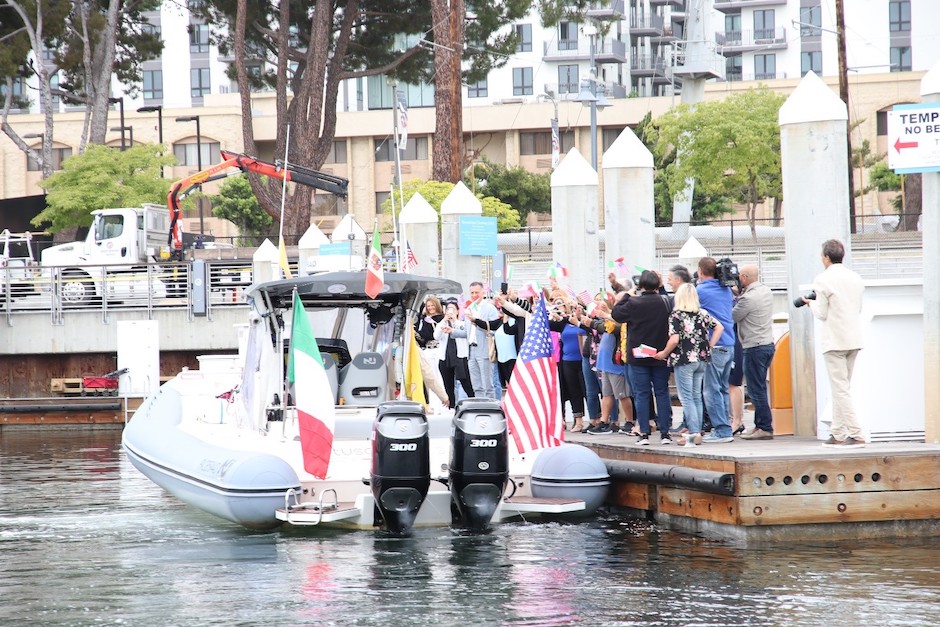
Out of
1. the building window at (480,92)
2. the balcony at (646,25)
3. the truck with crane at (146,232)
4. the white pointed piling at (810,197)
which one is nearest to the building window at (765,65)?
the balcony at (646,25)

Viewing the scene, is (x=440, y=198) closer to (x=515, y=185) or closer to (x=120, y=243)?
(x=120, y=243)

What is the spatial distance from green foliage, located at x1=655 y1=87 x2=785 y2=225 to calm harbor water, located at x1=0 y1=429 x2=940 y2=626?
36.7m

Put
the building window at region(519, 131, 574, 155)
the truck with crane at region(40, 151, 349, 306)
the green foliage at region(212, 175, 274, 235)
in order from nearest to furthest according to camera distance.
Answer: the truck with crane at region(40, 151, 349, 306) < the green foliage at region(212, 175, 274, 235) < the building window at region(519, 131, 574, 155)

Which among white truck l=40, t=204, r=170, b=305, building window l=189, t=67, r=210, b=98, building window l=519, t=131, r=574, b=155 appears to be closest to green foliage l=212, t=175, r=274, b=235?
building window l=519, t=131, r=574, b=155

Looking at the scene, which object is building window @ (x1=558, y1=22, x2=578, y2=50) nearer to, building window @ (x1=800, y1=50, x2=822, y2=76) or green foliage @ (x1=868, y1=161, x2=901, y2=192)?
building window @ (x1=800, y1=50, x2=822, y2=76)

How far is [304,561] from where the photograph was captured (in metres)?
10.9

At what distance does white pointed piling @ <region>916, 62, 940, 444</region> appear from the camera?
11914 millimetres

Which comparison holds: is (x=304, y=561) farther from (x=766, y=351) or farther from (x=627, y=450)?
(x=766, y=351)

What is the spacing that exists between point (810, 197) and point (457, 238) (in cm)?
1074

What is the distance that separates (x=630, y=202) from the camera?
18109 millimetres

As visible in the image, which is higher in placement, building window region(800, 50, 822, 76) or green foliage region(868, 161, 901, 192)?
building window region(800, 50, 822, 76)

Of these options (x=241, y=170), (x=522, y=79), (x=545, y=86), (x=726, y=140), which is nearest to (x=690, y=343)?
(x=241, y=170)

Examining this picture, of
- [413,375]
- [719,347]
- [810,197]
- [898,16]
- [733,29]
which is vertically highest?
[733,29]

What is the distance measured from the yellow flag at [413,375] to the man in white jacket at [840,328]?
412 cm
